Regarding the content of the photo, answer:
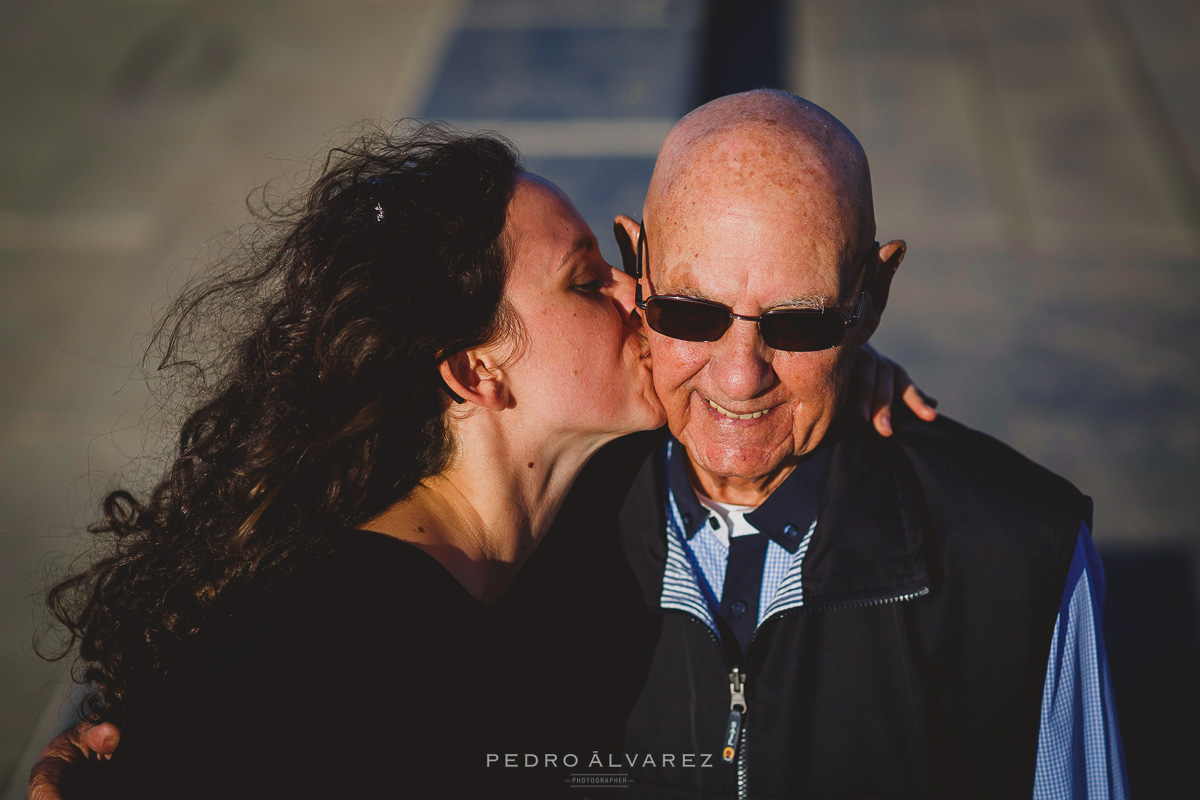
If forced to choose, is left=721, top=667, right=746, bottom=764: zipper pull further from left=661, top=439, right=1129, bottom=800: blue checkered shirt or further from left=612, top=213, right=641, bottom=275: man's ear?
left=612, top=213, right=641, bottom=275: man's ear

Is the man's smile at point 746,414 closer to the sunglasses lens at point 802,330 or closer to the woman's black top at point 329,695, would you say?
the sunglasses lens at point 802,330

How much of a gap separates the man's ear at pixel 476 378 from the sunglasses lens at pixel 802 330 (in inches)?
27.8

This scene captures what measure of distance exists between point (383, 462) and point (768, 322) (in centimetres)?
100

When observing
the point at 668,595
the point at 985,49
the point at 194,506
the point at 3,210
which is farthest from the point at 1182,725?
the point at 3,210

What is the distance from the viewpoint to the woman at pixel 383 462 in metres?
1.84

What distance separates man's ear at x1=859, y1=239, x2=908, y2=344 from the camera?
82.7 inches

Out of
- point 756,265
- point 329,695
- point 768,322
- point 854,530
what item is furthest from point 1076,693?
point 329,695

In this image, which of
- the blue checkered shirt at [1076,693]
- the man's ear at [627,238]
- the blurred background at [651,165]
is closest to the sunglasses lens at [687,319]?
the man's ear at [627,238]

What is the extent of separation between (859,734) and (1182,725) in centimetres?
229

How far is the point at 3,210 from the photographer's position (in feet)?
23.1

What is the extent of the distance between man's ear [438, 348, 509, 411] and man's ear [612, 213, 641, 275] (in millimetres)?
441

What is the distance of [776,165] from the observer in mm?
1896

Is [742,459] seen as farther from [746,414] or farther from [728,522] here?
[728,522]

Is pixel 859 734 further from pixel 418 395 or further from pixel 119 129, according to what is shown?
pixel 119 129
